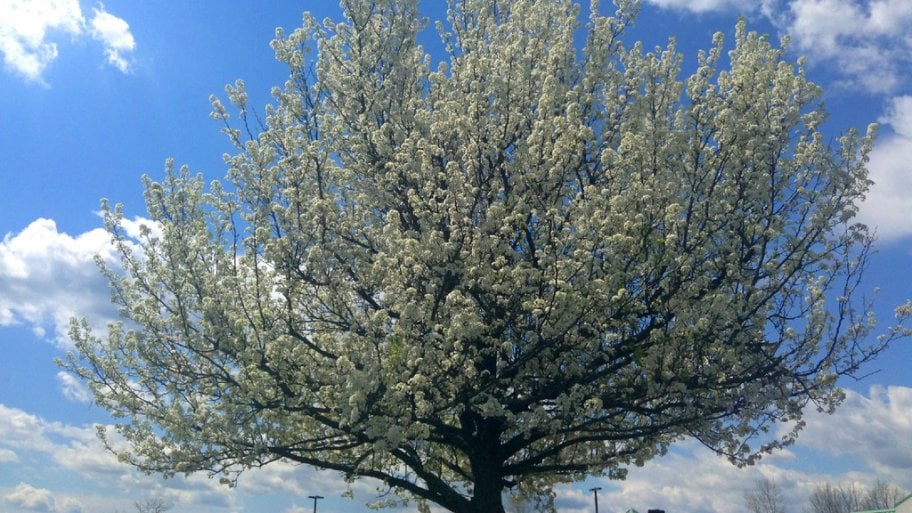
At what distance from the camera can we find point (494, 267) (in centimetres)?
1306

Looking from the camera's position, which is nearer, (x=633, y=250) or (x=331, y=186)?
(x=633, y=250)

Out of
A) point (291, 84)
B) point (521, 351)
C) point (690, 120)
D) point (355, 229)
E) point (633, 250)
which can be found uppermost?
point (291, 84)

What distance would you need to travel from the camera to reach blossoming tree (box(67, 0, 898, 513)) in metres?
12.4

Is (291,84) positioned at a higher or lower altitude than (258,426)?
higher

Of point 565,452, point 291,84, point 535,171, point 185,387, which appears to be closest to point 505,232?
point 535,171

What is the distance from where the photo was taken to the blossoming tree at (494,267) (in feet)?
40.5

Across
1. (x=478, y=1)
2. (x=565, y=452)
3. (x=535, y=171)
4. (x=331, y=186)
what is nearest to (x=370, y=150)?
(x=331, y=186)

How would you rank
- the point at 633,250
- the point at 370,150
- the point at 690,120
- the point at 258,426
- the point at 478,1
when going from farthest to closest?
the point at 478,1
the point at 370,150
the point at 690,120
the point at 258,426
the point at 633,250

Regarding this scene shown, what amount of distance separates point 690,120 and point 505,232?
421 cm

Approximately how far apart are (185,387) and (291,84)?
5973 mm

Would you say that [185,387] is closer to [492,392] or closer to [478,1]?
[492,392]

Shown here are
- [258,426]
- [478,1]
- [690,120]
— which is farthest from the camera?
[478,1]

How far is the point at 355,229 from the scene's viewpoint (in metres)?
14.7

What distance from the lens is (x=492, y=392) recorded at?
45.0 ft
